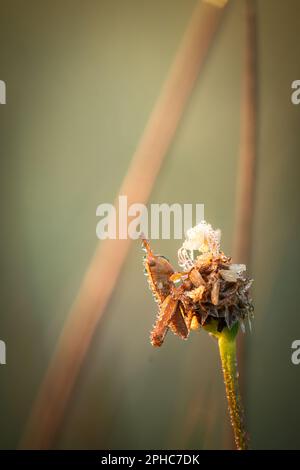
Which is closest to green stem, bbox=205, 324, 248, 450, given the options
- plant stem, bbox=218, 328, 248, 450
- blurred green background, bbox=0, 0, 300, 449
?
plant stem, bbox=218, 328, 248, 450

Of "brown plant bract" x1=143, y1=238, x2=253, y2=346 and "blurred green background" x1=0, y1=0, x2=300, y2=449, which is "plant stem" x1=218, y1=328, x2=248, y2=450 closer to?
"brown plant bract" x1=143, y1=238, x2=253, y2=346

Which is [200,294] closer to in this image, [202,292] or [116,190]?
[202,292]

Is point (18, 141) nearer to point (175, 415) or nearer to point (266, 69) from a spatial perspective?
point (266, 69)

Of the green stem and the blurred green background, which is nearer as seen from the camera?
the green stem

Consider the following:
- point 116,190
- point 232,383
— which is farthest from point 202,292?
point 116,190

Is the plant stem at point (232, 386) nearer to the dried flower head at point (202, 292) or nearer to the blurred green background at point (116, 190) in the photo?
the dried flower head at point (202, 292)

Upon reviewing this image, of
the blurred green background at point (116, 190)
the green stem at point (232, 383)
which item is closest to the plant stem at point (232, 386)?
the green stem at point (232, 383)
